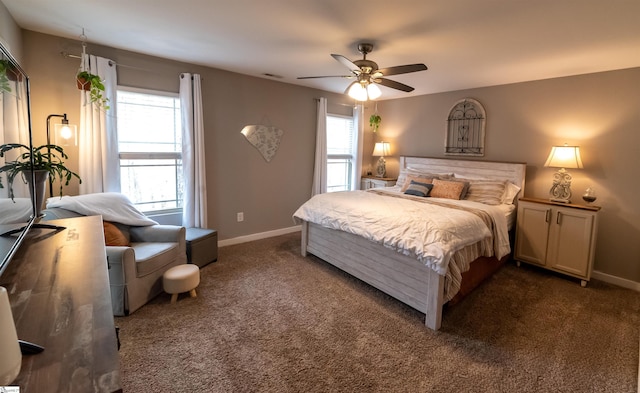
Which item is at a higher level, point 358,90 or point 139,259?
point 358,90

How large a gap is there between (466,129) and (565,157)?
4.58 ft

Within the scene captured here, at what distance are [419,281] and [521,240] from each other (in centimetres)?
200

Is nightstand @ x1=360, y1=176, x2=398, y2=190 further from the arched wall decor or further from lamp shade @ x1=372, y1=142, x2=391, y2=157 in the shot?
the arched wall decor

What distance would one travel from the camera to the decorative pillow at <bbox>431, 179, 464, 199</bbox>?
159 inches

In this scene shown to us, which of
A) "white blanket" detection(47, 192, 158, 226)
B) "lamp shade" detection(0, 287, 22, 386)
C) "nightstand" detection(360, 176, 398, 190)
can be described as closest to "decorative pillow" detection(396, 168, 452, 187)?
"nightstand" detection(360, 176, 398, 190)

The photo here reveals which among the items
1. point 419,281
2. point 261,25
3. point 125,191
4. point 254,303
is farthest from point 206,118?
Answer: point 419,281

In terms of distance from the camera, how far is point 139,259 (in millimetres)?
2684

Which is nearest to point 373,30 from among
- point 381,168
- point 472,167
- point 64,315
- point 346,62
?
point 346,62

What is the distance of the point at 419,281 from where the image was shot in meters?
2.70

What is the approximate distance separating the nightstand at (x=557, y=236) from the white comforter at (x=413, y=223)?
1.53 feet

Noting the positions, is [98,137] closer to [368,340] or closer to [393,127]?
[368,340]

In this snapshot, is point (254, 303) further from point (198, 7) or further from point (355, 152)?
point (355, 152)

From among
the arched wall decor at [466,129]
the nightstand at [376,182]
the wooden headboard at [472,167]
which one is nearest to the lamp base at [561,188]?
the wooden headboard at [472,167]

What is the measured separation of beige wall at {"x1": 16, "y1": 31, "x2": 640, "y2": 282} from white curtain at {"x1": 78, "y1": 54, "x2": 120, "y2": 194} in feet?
0.43
